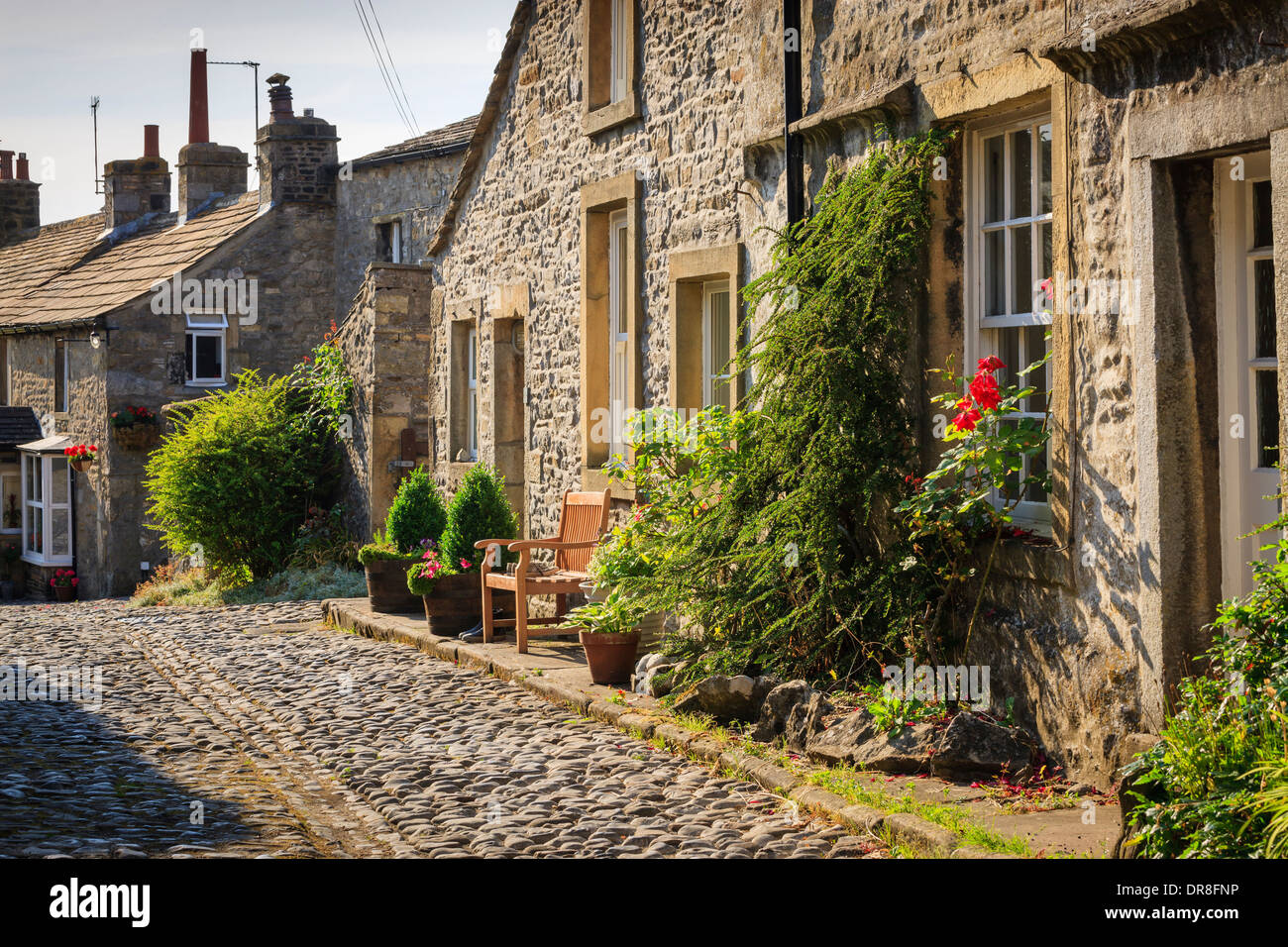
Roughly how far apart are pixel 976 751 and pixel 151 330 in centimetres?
1966

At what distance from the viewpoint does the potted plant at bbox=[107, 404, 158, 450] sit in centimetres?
2211

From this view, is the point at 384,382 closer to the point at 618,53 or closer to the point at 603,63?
the point at 603,63

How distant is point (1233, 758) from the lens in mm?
4281

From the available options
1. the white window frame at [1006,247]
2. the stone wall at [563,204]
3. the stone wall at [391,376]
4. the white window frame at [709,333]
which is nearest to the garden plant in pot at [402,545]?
the stone wall at [563,204]

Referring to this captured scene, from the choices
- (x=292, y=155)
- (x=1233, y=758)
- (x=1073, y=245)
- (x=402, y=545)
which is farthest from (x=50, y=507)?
(x=1233, y=758)

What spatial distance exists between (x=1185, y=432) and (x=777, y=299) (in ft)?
9.25

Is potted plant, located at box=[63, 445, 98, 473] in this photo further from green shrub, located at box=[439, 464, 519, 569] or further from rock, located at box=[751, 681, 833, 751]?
rock, located at box=[751, 681, 833, 751]

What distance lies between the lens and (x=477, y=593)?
37.5 feet

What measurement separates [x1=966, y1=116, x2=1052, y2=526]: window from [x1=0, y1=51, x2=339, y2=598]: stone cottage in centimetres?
1657

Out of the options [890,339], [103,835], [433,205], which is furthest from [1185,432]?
[433,205]

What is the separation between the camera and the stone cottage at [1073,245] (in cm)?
532

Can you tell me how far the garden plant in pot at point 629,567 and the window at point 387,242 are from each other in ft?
46.0

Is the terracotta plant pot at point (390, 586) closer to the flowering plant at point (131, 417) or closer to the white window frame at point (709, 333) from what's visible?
the white window frame at point (709, 333)
